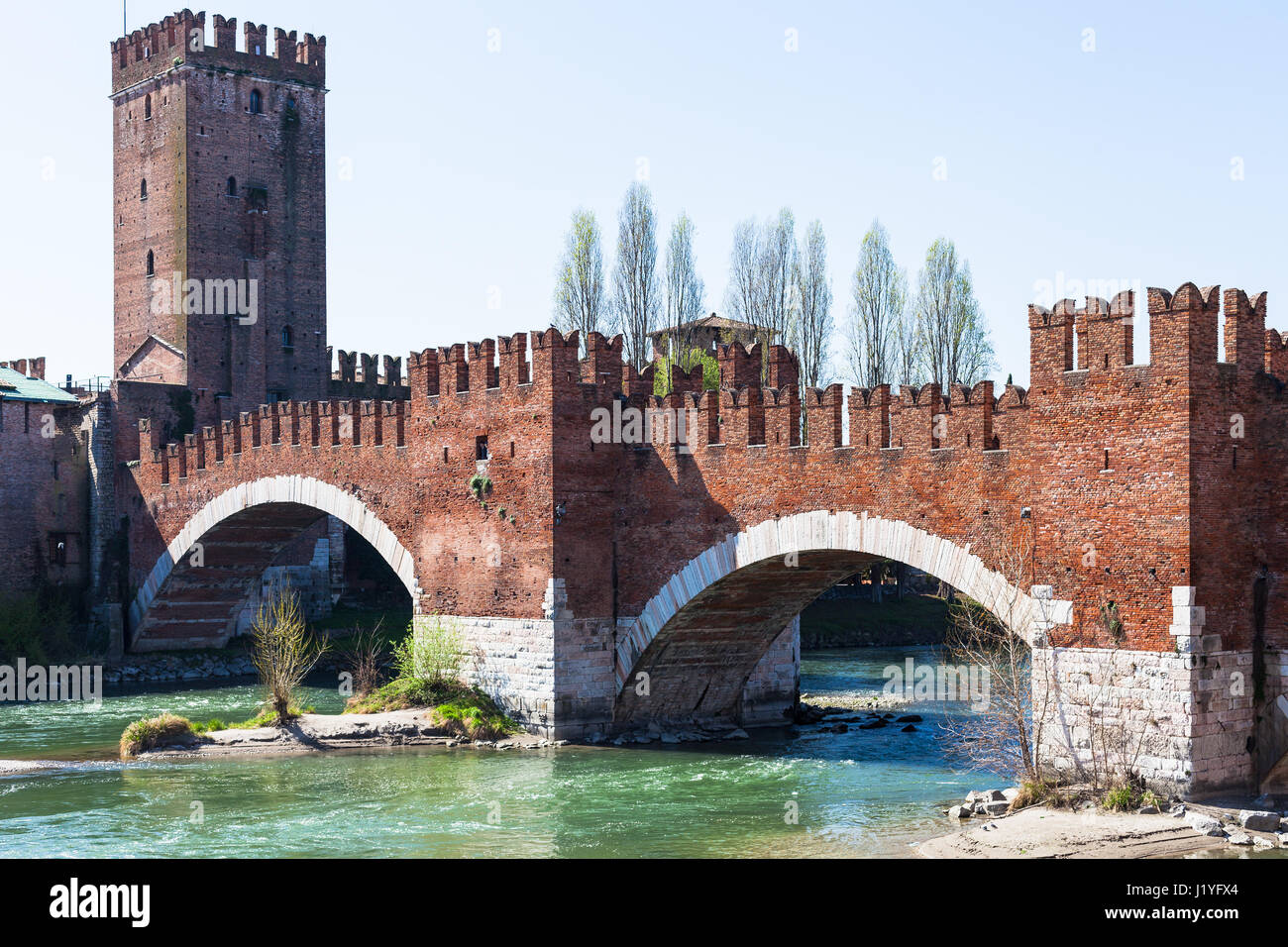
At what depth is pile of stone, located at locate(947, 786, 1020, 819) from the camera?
675 inches

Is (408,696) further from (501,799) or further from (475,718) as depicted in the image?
(501,799)

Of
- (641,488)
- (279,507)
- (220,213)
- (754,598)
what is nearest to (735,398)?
(641,488)

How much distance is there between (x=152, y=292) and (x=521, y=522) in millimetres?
23700

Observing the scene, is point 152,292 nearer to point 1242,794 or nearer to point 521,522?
point 521,522

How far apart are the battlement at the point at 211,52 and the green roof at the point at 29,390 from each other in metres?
10.0

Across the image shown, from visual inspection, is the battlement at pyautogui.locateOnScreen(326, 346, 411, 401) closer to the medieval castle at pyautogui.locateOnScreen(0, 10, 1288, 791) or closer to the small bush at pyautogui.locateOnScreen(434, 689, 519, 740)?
the medieval castle at pyautogui.locateOnScreen(0, 10, 1288, 791)

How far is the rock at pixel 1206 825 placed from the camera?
604 inches

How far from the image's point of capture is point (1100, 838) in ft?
50.2

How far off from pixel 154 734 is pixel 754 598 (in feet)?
32.4

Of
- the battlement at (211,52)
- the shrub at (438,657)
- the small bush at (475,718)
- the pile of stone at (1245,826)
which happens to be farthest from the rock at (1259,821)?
the battlement at (211,52)

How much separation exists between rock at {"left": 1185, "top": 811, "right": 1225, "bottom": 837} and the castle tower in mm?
31670

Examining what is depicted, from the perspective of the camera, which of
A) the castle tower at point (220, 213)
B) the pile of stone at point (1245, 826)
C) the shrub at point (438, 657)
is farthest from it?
the castle tower at point (220, 213)

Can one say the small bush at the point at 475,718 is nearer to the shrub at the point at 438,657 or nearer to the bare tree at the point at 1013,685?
the shrub at the point at 438,657

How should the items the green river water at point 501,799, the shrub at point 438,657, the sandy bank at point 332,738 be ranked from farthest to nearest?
the shrub at point 438,657, the sandy bank at point 332,738, the green river water at point 501,799
